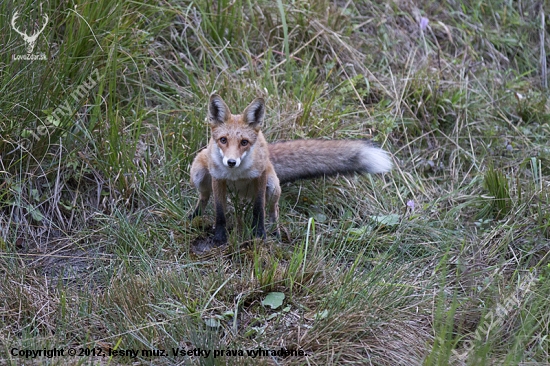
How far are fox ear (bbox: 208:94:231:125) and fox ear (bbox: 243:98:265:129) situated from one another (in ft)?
0.49

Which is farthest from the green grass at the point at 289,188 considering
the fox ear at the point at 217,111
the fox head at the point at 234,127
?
the fox ear at the point at 217,111

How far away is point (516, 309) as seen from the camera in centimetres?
421

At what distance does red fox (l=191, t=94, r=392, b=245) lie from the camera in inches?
194

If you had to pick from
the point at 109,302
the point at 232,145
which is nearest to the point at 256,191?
the point at 232,145

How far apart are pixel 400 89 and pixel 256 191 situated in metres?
2.67

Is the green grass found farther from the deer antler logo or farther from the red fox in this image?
the red fox

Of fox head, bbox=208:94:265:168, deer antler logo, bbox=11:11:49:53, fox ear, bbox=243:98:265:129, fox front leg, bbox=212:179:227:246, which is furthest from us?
deer antler logo, bbox=11:11:49:53

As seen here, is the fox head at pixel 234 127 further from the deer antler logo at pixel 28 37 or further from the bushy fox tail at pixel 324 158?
the deer antler logo at pixel 28 37

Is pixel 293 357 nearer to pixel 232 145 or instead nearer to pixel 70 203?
pixel 232 145

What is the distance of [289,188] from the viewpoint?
5.90m

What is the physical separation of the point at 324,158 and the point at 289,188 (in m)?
0.57

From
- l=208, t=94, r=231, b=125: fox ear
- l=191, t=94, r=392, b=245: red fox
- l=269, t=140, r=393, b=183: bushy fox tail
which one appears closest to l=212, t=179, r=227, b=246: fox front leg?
l=191, t=94, r=392, b=245: red fox

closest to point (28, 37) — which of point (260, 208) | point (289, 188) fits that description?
point (260, 208)

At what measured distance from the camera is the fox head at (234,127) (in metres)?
4.83
